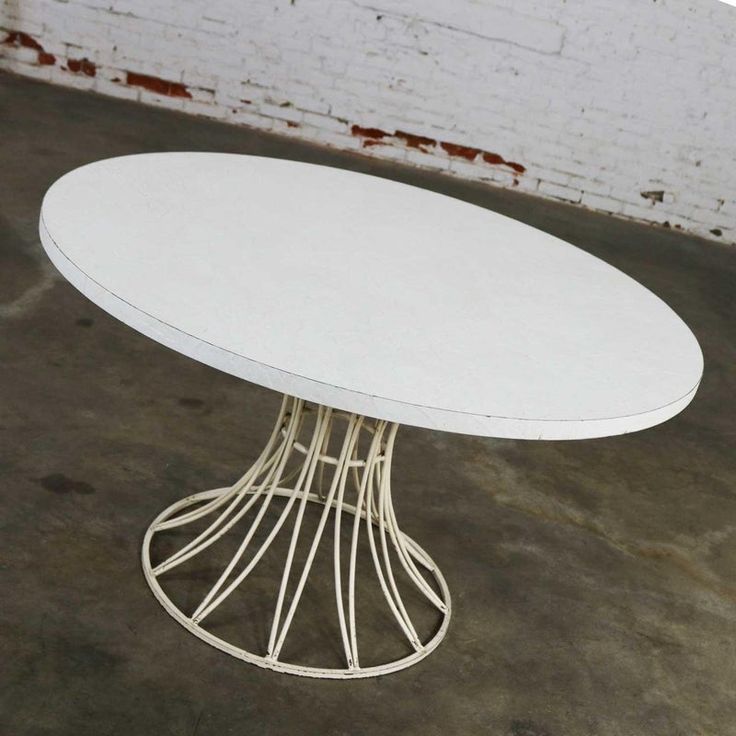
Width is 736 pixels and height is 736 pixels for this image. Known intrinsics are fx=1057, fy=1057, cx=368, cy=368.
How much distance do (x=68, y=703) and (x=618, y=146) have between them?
14.0 ft

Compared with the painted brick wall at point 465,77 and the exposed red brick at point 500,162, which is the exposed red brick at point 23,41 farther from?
the exposed red brick at point 500,162

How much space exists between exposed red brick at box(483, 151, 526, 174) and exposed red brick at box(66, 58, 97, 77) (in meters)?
2.04

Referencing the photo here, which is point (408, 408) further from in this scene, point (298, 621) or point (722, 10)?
point (722, 10)

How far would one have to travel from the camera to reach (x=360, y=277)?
6.60 ft

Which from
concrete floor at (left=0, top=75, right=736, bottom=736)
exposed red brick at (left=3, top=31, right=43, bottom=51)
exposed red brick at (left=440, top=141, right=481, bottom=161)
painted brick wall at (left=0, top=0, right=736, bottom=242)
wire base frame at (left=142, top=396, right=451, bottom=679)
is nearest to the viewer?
concrete floor at (left=0, top=75, right=736, bottom=736)

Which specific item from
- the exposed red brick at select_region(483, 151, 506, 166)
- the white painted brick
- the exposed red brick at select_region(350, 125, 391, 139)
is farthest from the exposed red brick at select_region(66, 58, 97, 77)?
the white painted brick

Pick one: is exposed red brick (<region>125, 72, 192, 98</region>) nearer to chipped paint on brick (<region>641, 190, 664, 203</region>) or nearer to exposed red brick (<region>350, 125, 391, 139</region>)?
exposed red brick (<region>350, 125, 391, 139</region>)

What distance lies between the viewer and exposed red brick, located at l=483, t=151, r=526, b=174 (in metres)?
5.41

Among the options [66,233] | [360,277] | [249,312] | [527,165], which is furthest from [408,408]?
[527,165]

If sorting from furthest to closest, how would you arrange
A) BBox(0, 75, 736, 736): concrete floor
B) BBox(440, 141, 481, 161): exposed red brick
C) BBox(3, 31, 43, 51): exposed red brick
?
1. BBox(440, 141, 481, 161): exposed red brick
2. BBox(3, 31, 43, 51): exposed red brick
3. BBox(0, 75, 736, 736): concrete floor

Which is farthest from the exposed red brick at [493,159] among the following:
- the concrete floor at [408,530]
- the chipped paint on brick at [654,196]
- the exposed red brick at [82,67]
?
the exposed red brick at [82,67]

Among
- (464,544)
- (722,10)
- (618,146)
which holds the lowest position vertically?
(464,544)

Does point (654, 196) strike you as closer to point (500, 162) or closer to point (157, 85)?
point (500, 162)

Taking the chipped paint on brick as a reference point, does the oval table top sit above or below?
above
